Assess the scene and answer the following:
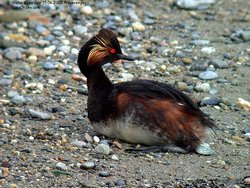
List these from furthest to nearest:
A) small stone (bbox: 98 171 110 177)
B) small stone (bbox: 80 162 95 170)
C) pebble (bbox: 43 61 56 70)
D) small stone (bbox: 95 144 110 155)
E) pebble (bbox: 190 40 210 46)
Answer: pebble (bbox: 190 40 210 46)
pebble (bbox: 43 61 56 70)
small stone (bbox: 95 144 110 155)
small stone (bbox: 80 162 95 170)
small stone (bbox: 98 171 110 177)

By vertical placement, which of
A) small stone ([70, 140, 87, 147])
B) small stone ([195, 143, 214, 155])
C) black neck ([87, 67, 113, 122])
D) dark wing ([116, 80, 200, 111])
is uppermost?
dark wing ([116, 80, 200, 111])

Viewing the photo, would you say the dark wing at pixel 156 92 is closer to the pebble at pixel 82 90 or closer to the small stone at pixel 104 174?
the small stone at pixel 104 174

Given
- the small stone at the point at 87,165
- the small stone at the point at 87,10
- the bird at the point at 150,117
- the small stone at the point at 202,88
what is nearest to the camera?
the small stone at the point at 87,165

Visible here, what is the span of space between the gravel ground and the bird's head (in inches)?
29.5

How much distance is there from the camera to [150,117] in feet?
25.6

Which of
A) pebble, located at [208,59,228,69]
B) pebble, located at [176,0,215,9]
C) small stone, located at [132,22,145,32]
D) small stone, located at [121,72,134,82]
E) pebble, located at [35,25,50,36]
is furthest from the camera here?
pebble, located at [176,0,215,9]

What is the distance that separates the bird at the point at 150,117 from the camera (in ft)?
25.6

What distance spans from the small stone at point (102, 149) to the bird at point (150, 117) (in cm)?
28

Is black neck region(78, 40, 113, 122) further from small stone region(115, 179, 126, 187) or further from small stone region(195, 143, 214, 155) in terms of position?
small stone region(115, 179, 126, 187)

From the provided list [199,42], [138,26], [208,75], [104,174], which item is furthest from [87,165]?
[138,26]

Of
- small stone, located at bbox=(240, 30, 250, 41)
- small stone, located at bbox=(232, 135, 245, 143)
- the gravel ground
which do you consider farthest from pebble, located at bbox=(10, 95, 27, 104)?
small stone, located at bbox=(240, 30, 250, 41)

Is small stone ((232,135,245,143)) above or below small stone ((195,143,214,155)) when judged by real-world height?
below

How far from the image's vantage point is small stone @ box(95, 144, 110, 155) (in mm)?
7680

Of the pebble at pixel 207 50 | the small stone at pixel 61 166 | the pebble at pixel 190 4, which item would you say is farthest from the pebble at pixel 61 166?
the pebble at pixel 190 4
